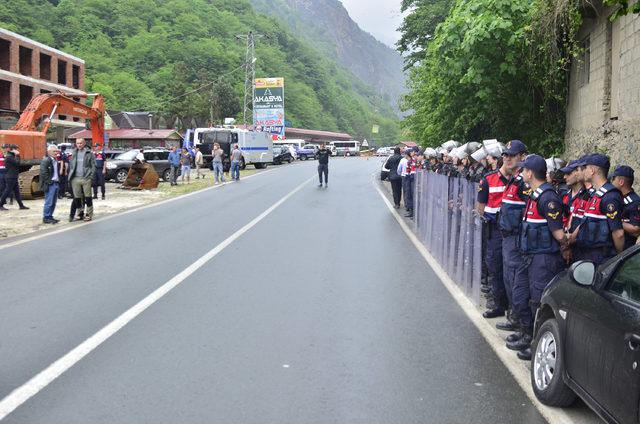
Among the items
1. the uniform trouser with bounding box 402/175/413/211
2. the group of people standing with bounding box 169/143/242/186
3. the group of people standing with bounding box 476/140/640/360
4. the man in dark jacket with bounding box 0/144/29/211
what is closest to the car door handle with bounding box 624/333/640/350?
the group of people standing with bounding box 476/140/640/360

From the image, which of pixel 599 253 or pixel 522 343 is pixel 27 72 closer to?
pixel 522 343

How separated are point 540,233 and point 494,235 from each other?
1.51 meters

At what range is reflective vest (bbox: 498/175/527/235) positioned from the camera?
569cm

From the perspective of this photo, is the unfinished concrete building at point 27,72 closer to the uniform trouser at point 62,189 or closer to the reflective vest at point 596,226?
the uniform trouser at point 62,189

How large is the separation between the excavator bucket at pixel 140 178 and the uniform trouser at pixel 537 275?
839 inches

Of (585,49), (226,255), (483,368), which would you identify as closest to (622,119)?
(585,49)

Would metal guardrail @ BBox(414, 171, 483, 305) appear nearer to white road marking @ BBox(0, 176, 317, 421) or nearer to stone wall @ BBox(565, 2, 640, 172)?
stone wall @ BBox(565, 2, 640, 172)

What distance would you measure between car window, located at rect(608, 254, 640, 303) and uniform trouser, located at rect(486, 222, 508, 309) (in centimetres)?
285

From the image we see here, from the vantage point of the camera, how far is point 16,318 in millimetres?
6270

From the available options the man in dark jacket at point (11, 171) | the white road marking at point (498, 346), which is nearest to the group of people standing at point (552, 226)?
the white road marking at point (498, 346)

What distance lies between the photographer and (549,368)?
4328 millimetres

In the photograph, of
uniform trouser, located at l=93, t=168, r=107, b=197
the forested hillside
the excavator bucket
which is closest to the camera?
uniform trouser, located at l=93, t=168, r=107, b=197

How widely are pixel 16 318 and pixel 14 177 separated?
38.0 feet

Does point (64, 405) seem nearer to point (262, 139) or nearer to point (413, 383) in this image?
point (413, 383)
